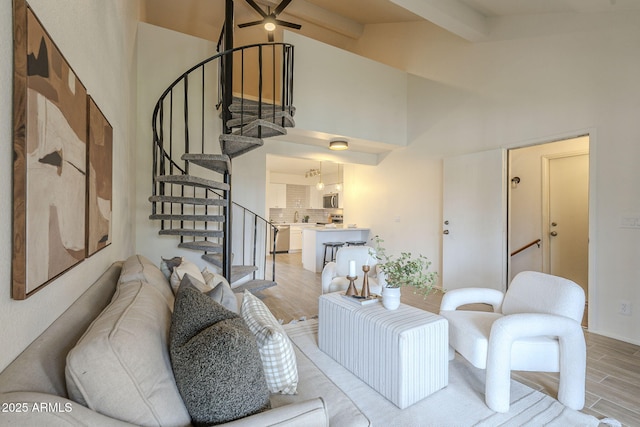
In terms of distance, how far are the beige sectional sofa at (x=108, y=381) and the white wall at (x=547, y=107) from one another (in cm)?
324

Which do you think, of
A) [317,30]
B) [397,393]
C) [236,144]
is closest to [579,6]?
[236,144]

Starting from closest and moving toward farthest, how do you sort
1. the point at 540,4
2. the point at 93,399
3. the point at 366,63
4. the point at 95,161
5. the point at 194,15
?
the point at 93,399 → the point at 95,161 → the point at 540,4 → the point at 366,63 → the point at 194,15

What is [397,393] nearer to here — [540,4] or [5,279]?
[5,279]

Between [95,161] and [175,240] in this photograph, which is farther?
[175,240]

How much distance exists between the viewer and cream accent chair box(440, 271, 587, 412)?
1.62m

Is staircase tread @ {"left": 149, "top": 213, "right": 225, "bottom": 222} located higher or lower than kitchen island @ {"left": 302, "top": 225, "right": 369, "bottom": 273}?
higher

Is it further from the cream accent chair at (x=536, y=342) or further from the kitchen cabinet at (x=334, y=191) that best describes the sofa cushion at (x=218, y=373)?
the kitchen cabinet at (x=334, y=191)

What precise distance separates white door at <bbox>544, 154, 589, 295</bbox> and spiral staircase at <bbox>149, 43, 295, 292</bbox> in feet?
13.3

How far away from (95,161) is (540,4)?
4504 millimetres

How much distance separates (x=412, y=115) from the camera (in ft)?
16.2

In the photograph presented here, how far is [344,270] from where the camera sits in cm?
324

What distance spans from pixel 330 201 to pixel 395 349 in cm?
757

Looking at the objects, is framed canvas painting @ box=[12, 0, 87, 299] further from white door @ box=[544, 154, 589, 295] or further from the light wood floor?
white door @ box=[544, 154, 589, 295]

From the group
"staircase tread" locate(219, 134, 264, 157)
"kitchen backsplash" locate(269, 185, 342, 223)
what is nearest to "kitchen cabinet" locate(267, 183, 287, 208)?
"kitchen backsplash" locate(269, 185, 342, 223)
